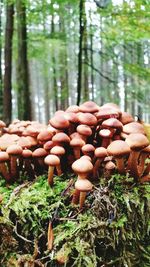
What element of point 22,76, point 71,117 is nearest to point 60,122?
point 71,117

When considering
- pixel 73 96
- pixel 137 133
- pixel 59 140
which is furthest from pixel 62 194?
pixel 73 96

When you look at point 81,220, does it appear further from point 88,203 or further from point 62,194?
point 62,194

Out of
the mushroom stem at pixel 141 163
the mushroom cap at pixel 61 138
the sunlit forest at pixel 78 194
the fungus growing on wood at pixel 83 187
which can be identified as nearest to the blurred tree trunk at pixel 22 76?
the sunlit forest at pixel 78 194

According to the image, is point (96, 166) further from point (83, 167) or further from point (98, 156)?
point (83, 167)

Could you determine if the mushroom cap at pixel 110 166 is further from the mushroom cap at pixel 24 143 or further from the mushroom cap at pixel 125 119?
the mushroom cap at pixel 24 143

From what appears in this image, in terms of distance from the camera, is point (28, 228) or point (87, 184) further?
point (28, 228)

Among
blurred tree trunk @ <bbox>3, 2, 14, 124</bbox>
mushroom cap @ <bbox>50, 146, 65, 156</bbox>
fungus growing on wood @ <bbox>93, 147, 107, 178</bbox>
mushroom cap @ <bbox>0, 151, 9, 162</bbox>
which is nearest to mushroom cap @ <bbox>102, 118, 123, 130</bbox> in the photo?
fungus growing on wood @ <bbox>93, 147, 107, 178</bbox>

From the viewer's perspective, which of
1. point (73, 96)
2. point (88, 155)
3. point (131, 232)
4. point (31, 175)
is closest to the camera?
point (131, 232)
